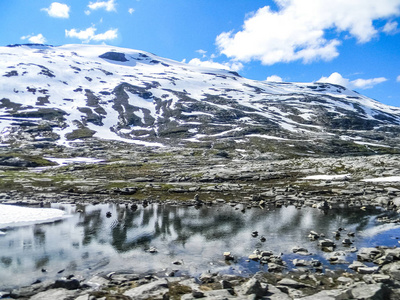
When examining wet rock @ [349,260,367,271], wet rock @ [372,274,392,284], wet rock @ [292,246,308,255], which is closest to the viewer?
wet rock @ [372,274,392,284]

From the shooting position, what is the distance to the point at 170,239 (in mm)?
31766

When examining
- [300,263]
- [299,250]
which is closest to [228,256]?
[300,263]

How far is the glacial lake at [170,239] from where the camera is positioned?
24.0 meters

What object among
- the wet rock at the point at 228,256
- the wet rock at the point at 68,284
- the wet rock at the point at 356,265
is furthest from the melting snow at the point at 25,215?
the wet rock at the point at 356,265

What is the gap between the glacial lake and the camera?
944 inches

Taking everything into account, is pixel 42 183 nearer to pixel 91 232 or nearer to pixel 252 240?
pixel 91 232

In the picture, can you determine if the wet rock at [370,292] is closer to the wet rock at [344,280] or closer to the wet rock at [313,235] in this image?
the wet rock at [344,280]

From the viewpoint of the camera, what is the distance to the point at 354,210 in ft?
144

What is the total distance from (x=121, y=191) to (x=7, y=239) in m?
30.4

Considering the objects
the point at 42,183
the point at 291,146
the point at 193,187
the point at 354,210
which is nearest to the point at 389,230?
the point at 354,210

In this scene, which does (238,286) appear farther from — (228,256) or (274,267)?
(228,256)

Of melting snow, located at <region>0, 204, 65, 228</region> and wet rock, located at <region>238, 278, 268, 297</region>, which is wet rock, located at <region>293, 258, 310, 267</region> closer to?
wet rock, located at <region>238, 278, 268, 297</region>

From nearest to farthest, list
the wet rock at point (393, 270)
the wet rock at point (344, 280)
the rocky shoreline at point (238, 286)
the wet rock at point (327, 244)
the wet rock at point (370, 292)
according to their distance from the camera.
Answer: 1. the wet rock at point (370, 292)
2. the rocky shoreline at point (238, 286)
3. the wet rock at point (344, 280)
4. the wet rock at point (393, 270)
5. the wet rock at point (327, 244)

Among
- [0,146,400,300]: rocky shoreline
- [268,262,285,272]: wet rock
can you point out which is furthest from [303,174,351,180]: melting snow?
[268,262,285,272]: wet rock
